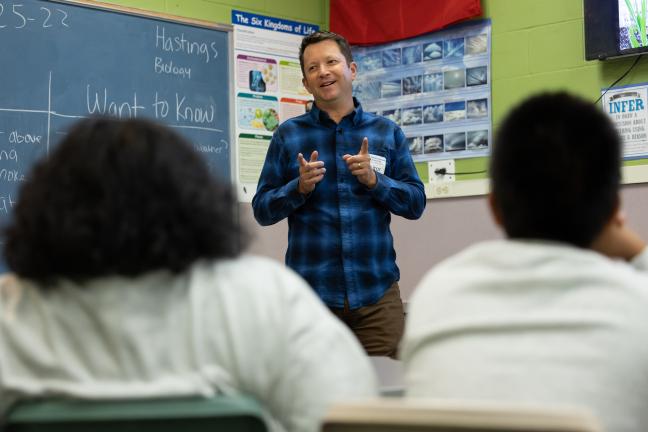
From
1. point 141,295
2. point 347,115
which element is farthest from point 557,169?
point 347,115


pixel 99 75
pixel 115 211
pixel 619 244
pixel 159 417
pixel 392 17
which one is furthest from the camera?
pixel 392 17

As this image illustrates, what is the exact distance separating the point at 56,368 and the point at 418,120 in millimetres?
3757

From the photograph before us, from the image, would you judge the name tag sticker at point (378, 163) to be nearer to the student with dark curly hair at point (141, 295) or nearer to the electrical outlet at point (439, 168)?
the electrical outlet at point (439, 168)

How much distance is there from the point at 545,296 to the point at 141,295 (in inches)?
21.3

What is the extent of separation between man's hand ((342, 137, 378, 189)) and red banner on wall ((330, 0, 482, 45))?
1.77 m

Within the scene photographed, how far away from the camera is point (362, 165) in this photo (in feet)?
10.0

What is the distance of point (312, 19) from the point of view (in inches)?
205

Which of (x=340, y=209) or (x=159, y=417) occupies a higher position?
(x=340, y=209)

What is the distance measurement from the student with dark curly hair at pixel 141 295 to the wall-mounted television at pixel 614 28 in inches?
124

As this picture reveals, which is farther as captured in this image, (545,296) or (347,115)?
(347,115)

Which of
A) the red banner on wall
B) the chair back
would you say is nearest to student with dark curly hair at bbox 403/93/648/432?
the chair back

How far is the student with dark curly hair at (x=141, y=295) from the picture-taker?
1168 millimetres

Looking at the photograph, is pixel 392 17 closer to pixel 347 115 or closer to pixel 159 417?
pixel 347 115

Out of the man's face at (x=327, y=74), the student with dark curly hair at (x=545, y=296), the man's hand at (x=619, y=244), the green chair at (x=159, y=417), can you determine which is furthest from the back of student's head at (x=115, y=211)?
the man's face at (x=327, y=74)
